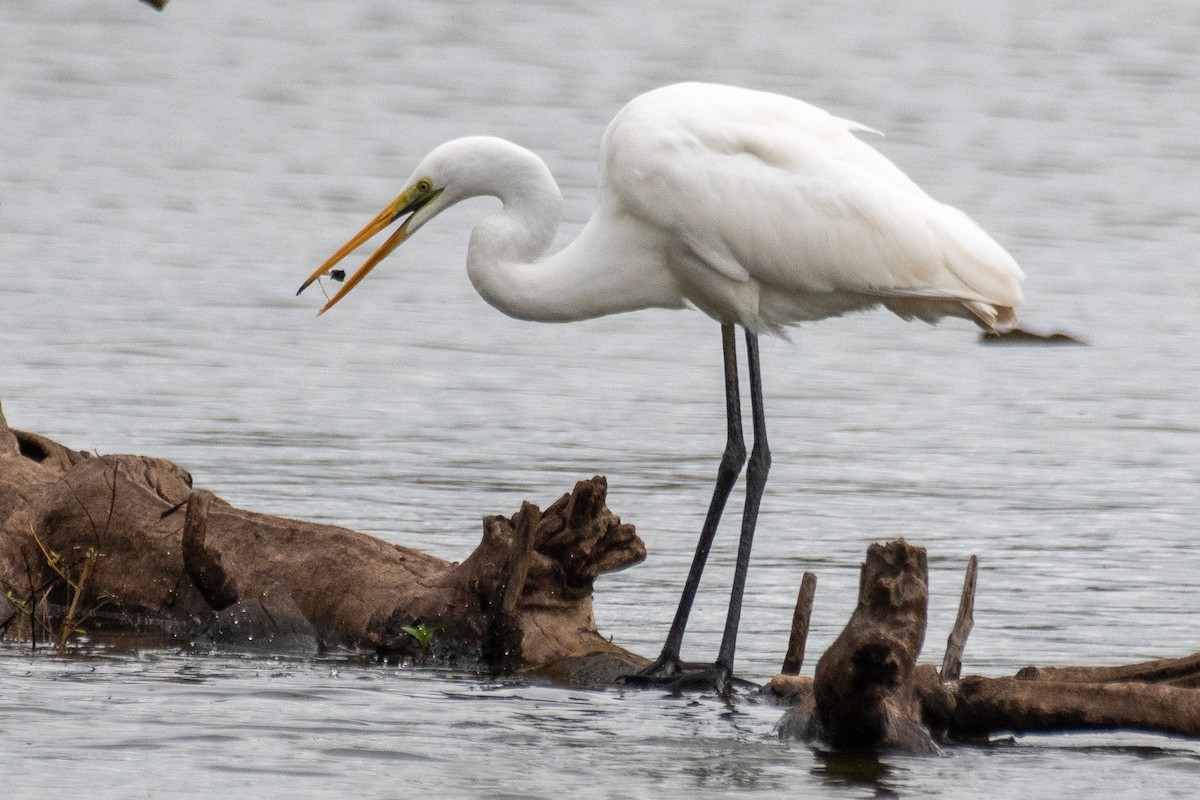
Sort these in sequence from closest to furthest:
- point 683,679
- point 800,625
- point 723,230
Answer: point 800,625, point 683,679, point 723,230

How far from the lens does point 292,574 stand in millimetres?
8227

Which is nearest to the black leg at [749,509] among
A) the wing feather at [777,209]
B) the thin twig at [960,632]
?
the wing feather at [777,209]

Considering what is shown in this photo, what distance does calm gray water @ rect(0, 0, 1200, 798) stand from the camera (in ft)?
23.0

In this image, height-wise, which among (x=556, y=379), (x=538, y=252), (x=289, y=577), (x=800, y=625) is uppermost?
(x=538, y=252)

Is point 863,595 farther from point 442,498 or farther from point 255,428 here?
point 255,428

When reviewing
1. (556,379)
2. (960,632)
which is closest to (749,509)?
(960,632)

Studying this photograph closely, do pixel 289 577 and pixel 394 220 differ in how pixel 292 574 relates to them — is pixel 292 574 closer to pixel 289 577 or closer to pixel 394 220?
pixel 289 577

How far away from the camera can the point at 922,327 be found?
631 inches

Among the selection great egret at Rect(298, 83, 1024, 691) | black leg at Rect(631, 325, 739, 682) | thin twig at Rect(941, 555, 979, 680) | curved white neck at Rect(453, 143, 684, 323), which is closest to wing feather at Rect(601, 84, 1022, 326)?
great egret at Rect(298, 83, 1024, 691)

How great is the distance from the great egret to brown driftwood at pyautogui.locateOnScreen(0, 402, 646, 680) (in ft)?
2.38

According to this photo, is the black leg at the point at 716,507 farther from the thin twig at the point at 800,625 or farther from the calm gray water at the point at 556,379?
the thin twig at the point at 800,625

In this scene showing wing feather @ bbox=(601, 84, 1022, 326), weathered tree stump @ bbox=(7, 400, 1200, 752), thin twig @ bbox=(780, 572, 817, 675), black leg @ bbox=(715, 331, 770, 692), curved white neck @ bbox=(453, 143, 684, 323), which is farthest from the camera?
curved white neck @ bbox=(453, 143, 684, 323)

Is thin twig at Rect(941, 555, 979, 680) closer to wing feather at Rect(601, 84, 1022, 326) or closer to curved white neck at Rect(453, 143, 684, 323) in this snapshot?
wing feather at Rect(601, 84, 1022, 326)

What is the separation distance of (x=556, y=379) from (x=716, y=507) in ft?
16.7
